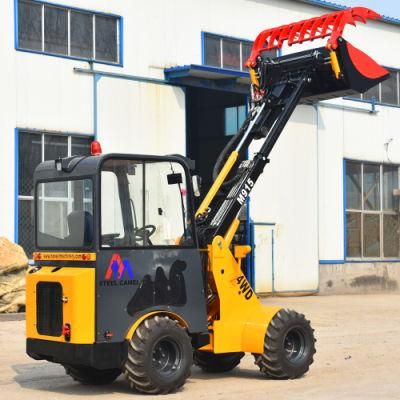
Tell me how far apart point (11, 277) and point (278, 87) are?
997 centimetres

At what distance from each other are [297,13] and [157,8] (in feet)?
19.3

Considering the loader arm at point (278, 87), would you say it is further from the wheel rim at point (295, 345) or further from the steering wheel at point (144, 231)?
the wheel rim at point (295, 345)

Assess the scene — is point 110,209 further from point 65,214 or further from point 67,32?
point 67,32

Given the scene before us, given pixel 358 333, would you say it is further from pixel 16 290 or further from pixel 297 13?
pixel 297 13

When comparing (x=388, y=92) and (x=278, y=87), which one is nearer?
(x=278, y=87)

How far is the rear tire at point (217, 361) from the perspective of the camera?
38.6 ft

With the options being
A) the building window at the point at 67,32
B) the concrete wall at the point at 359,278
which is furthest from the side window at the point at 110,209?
the concrete wall at the point at 359,278

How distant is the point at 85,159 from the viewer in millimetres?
10328

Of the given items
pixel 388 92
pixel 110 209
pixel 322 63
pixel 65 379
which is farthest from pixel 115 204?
Answer: pixel 388 92

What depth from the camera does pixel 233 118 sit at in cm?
2847

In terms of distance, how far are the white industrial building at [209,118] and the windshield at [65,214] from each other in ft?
36.4

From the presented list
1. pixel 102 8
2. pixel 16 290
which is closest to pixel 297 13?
pixel 102 8


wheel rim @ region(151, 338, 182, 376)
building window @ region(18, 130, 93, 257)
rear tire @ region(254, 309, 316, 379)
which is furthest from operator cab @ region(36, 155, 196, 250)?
building window @ region(18, 130, 93, 257)

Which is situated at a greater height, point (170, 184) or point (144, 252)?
point (170, 184)
